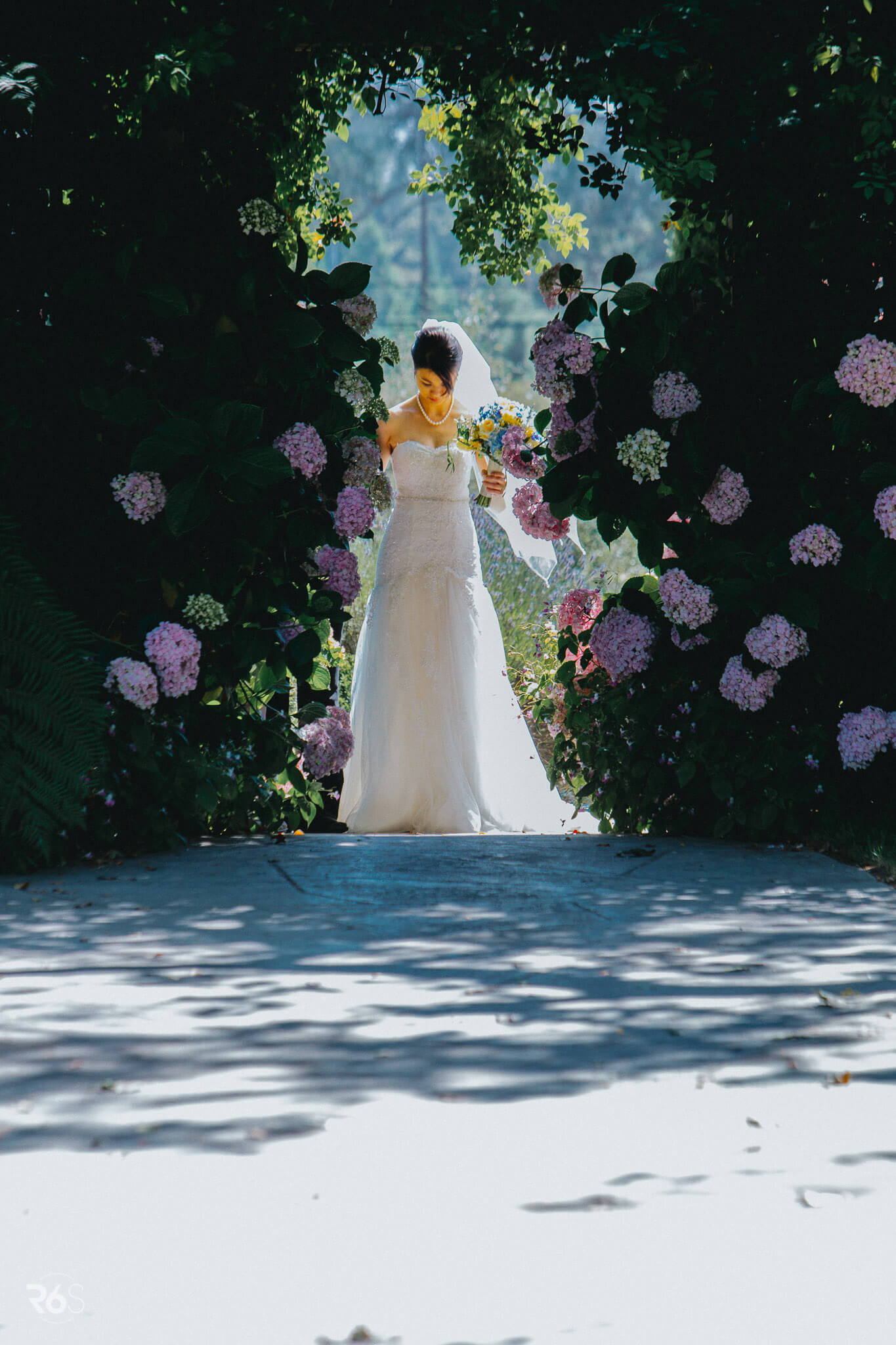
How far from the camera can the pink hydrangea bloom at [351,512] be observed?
5426 mm

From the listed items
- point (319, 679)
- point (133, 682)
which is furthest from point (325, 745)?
point (133, 682)

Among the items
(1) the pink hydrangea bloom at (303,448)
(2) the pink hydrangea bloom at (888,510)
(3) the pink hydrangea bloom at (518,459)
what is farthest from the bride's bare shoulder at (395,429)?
(2) the pink hydrangea bloom at (888,510)

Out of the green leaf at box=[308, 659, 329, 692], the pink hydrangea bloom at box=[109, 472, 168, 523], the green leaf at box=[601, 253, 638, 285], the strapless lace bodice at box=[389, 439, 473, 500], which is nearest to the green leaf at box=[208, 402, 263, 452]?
the pink hydrangea bloom at box=[109, 472, 168, 523]

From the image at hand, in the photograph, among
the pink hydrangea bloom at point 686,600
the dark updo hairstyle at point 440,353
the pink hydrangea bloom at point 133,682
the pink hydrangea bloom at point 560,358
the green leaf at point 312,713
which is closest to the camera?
the pink hydrangea bloom at point 133,682

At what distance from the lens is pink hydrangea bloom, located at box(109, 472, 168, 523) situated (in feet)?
16.2

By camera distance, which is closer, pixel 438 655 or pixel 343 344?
pixel 343 344

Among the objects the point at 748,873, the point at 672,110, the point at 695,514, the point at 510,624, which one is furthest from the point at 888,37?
the point at 510,624

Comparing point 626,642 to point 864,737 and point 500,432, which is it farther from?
point 500,432

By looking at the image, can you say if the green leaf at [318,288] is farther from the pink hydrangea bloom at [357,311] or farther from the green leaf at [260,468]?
the green leaf at [260,468]

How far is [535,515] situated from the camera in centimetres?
600

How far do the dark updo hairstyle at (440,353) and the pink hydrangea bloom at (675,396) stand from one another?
77.2 inches

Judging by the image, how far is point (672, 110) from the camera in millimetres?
4680

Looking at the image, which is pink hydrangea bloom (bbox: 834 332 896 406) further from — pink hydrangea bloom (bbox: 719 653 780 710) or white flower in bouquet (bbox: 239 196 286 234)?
white flower in bouquet (bbox: 239 196 286 234)

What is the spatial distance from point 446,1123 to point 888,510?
10.5 feet
